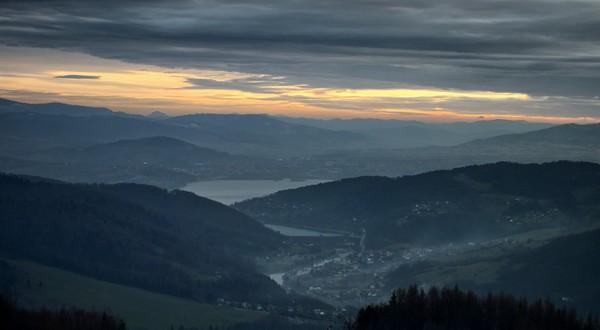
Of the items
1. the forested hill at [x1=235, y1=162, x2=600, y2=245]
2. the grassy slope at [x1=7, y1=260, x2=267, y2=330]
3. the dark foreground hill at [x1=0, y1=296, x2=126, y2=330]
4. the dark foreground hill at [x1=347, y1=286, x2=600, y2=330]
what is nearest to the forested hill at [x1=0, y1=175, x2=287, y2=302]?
the grassy slope at [x1=7, y1=260, x2=267, y2=330]

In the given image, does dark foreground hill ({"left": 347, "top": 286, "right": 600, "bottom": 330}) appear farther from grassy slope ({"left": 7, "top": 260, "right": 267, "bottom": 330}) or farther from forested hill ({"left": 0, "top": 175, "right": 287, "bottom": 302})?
forested hill ({"left": 0, "top": 175, "right": 287, "bottom": 302})

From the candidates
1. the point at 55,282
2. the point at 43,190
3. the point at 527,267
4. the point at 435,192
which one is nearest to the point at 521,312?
the point at 527,267

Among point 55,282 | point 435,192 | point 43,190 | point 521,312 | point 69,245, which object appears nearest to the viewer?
point 521,312

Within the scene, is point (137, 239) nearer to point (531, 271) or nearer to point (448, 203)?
point (531, 271)

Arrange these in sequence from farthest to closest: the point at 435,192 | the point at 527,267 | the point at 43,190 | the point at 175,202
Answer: the point at 435,192 → the point at 175,202 → the point at 43,190 → the point at 527,267

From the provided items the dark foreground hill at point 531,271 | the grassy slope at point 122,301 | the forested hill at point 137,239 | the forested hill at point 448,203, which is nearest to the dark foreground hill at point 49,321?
the grassy slope at point 122,301

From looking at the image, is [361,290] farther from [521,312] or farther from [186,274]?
[521,312]

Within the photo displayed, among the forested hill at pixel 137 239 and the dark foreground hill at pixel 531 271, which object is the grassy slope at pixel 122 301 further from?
the dark foreground hill at pixel 531 271
